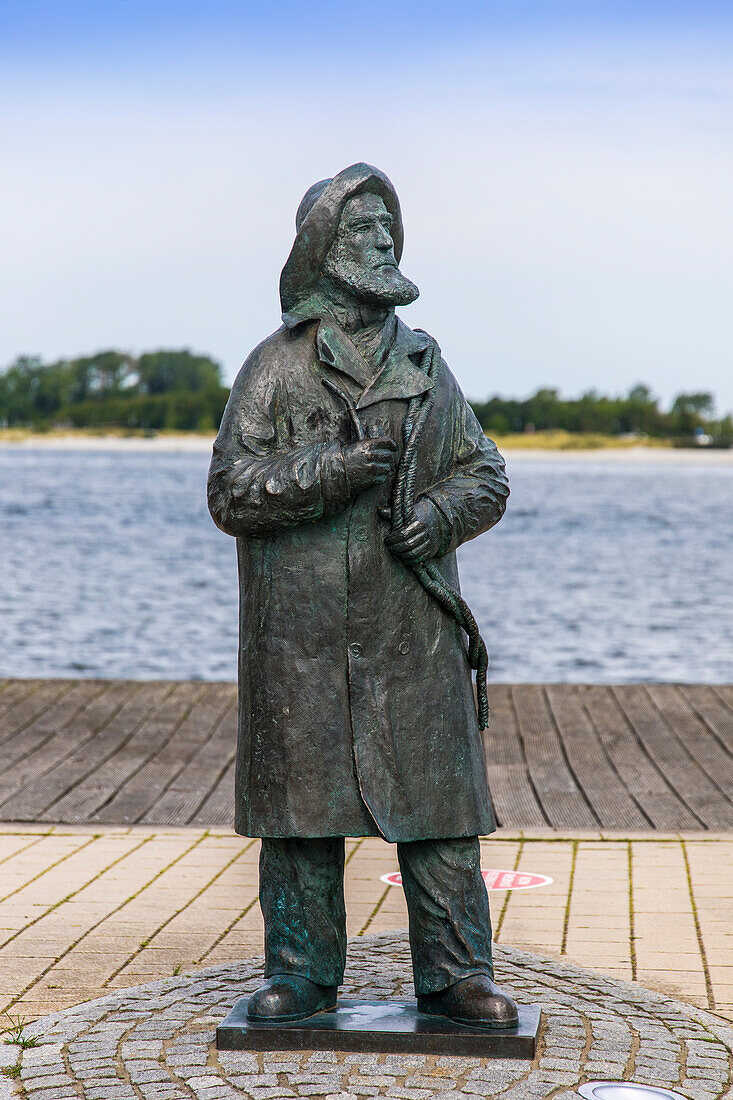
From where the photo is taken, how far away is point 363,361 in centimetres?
400

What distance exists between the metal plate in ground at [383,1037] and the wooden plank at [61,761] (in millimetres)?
3316

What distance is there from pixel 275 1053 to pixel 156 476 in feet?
227

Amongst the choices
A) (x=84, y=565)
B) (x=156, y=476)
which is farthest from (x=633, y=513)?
(x=156, y=476)

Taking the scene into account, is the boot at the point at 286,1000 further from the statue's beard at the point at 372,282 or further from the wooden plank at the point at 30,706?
the wooden plank at the point at 30,706

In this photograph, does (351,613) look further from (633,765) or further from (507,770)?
(633,765)

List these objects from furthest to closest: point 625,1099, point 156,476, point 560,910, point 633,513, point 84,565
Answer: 1. point 156,476
2. point 633,513
3. point 84,565
4. point 560,910
5. point 625,1099

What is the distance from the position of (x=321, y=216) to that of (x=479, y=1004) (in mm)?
2211

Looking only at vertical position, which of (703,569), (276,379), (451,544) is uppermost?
(276,379)

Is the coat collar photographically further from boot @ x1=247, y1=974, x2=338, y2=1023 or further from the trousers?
boot @ x1=247, y1=974, x2=338, y2=1023

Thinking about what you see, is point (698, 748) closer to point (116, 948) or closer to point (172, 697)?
point (172, 697)

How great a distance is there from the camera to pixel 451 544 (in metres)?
3.99

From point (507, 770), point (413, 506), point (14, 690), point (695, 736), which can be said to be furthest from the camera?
point (14, 690)

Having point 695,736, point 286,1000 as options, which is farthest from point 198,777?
point 286,1000

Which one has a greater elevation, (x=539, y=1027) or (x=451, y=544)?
(x=451, y=544)
